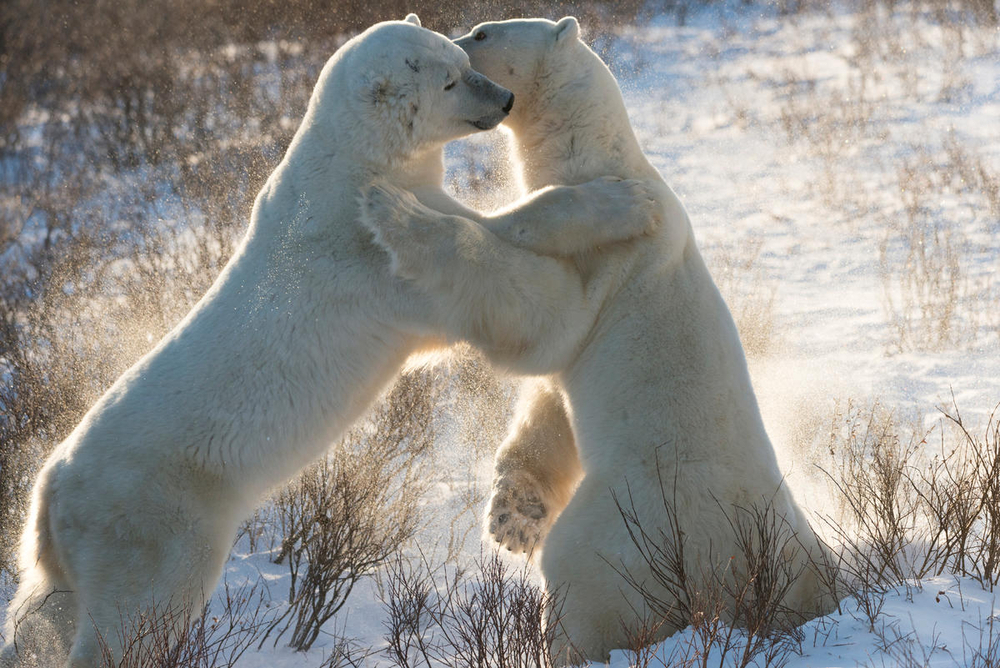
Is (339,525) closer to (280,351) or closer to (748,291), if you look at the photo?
(280,351)

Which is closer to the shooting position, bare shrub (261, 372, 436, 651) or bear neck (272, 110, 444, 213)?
bear neck (272, 110, 444, 213)

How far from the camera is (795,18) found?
1235cm

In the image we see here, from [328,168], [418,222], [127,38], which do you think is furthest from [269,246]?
[127,38]

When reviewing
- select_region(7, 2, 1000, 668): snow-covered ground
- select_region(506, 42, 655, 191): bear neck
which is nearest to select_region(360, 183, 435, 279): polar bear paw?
select_region(506, 42, 655, 191): bear neck

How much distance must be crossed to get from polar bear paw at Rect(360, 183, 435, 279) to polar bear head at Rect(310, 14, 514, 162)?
9.2 inches

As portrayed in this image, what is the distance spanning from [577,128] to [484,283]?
68cm

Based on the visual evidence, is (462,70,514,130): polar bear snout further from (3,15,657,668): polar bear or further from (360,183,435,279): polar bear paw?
(360,183,435,279): polar bear paw

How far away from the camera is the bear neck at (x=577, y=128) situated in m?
2.99

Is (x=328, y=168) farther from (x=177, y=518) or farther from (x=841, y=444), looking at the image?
(x=841, y=444)

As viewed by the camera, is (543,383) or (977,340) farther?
(977,340)

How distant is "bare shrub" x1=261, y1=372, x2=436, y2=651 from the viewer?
366cm

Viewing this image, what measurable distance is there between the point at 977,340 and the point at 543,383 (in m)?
4.70

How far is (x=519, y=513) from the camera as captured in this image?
119 inches

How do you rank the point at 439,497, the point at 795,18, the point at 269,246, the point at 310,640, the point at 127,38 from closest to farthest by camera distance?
the point at 269,246 → the point at 310,640 → the point at 439,497 → the point at 127,38 → the point at 795,18
